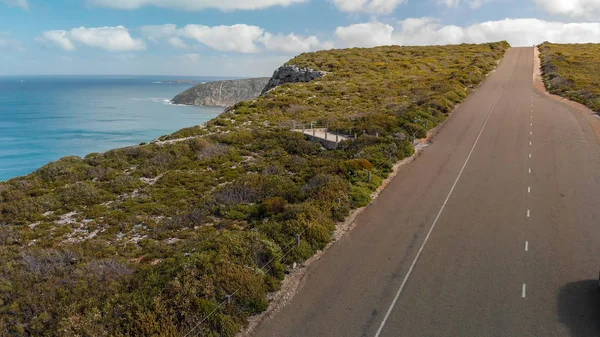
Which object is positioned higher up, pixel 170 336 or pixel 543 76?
pixel 543 76

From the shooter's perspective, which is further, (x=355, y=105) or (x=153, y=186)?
(x=355, y=105)

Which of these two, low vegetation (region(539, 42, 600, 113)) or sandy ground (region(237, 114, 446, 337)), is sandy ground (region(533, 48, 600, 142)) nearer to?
low vegetation (region(539, 42, 600, 113))

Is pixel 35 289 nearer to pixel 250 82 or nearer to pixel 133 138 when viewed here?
pixel 133 138

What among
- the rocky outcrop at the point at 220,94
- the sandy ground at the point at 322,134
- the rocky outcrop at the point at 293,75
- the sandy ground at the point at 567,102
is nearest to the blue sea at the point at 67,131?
the rocky outcrop at the point at 220,94

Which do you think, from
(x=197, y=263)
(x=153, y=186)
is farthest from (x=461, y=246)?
(x=153, y=186)

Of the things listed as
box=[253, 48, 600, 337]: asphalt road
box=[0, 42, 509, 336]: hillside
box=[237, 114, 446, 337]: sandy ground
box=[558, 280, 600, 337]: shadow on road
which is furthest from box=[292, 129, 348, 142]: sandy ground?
box=[558, 280, 600, 337]: shadow on road

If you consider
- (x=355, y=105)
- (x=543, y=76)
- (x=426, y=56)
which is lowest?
(x=355, y=105)

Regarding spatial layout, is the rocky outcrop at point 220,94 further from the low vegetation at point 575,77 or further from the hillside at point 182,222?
the hillside at point 182,222
